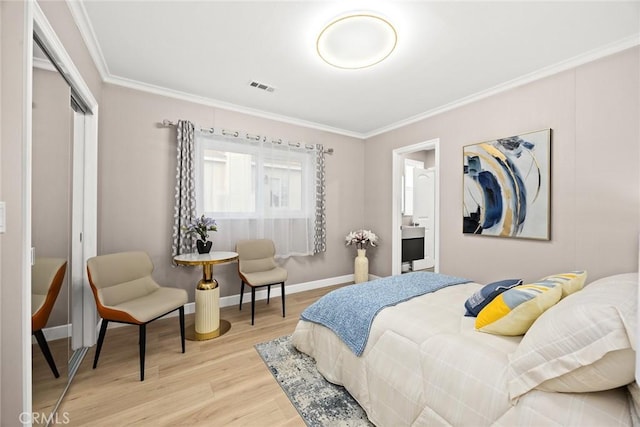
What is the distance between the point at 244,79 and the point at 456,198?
2.81 m

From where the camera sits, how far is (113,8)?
1.80m

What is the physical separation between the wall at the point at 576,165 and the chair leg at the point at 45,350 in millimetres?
3664

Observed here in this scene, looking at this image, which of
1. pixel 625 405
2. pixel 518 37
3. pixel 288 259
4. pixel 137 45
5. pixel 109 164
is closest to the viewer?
pixel 625 405

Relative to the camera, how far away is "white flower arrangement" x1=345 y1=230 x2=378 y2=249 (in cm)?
425

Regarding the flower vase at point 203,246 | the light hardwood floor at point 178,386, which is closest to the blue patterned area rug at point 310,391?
the light hardwood floor at point 178,386

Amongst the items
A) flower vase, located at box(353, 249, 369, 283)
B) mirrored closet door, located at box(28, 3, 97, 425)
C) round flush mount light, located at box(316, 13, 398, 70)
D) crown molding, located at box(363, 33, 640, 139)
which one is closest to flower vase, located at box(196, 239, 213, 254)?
mirrored closet door, located at box(28, 3, 97, 425)

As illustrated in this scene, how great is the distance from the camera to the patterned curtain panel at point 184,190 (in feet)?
9.61

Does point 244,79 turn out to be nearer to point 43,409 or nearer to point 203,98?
point 203,98

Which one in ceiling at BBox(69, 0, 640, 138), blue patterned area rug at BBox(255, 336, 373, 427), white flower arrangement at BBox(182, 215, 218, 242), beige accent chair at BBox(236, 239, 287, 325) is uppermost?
ceiling at BBox(69, 0, 640, 138)

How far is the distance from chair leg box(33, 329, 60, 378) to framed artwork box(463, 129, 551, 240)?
3684 mm

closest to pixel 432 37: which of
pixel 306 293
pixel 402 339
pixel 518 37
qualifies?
pixel 518 37

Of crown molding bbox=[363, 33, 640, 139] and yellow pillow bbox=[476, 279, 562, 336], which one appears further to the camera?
crown molding bbox=[363, 33, 640, 139]

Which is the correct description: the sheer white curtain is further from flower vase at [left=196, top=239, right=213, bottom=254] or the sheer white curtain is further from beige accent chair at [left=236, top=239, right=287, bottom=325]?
flower vase at [left=196, top=239, right=213, bottom=254]

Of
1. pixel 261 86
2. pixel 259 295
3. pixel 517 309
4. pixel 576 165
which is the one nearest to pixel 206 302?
pixel 259 295
